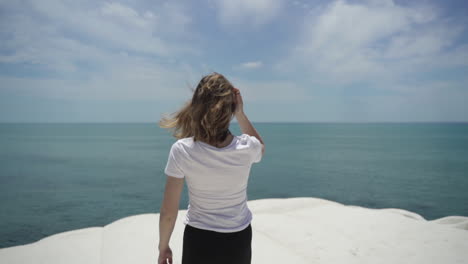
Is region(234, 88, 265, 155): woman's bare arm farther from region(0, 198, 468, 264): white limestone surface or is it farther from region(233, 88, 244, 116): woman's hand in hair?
region(0, 198, 468, 264): white limestone surface

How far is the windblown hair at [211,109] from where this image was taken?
1.92 m

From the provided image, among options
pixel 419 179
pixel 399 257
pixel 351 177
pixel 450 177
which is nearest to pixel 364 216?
pixel 399 257

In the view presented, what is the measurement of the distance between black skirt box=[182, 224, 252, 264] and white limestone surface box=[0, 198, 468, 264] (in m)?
3.34

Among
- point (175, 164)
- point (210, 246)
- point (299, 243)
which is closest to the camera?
point (175, 164)

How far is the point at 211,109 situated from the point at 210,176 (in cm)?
42

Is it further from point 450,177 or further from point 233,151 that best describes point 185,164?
point 450,177

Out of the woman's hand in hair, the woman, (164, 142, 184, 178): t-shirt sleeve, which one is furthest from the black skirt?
the woman's hand in hair

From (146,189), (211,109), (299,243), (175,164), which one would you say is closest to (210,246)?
(175,164)

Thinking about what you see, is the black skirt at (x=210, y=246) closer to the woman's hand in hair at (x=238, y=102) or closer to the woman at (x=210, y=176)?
the woman at (x=210, y=176)

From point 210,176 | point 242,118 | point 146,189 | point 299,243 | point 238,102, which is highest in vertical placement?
point 238,102

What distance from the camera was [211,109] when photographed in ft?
6.34

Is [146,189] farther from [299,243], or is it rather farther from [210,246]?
[210,246]

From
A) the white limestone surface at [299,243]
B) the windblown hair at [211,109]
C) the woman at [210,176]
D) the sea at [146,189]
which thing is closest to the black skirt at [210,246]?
the woman at [210,176]

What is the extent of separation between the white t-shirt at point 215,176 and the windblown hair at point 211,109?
0.25 feet
